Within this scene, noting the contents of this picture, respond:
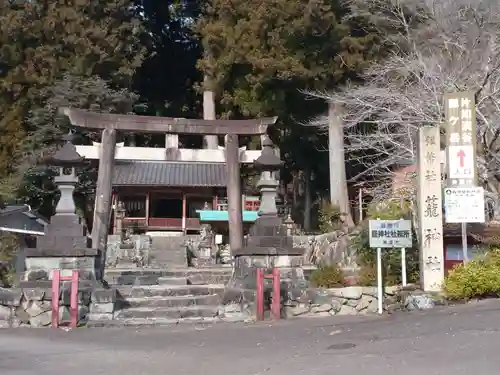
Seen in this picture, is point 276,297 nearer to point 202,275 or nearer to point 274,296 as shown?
point 274,296

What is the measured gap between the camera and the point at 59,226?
12.7m

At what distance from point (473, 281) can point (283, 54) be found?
46.9 ft

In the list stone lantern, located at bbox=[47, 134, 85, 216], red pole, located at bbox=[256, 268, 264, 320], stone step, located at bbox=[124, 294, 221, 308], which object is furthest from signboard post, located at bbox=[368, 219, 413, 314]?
stone lantern, located at bbox=[47, 134, 85, 216]

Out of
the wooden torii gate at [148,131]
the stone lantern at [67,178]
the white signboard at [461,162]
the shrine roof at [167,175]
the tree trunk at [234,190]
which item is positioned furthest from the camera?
the shrine roof at [167,175]

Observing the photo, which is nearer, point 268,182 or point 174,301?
point 174,301

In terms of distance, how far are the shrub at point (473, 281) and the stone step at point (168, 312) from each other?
16.2ft

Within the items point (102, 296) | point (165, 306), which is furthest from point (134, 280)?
point (102, 296)

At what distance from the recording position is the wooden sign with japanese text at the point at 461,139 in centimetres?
1132

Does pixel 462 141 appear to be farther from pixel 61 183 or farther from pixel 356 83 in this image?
pixel 356 83

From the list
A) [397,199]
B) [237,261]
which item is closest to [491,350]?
[237,261]

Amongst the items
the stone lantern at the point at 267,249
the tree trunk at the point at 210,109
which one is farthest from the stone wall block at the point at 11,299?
the tree trunk at the point at 210,109

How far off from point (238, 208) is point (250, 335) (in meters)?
5.47

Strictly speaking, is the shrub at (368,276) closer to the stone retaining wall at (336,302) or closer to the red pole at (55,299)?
the stone retaining wall at (336,302)

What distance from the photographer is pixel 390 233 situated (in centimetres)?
1170
